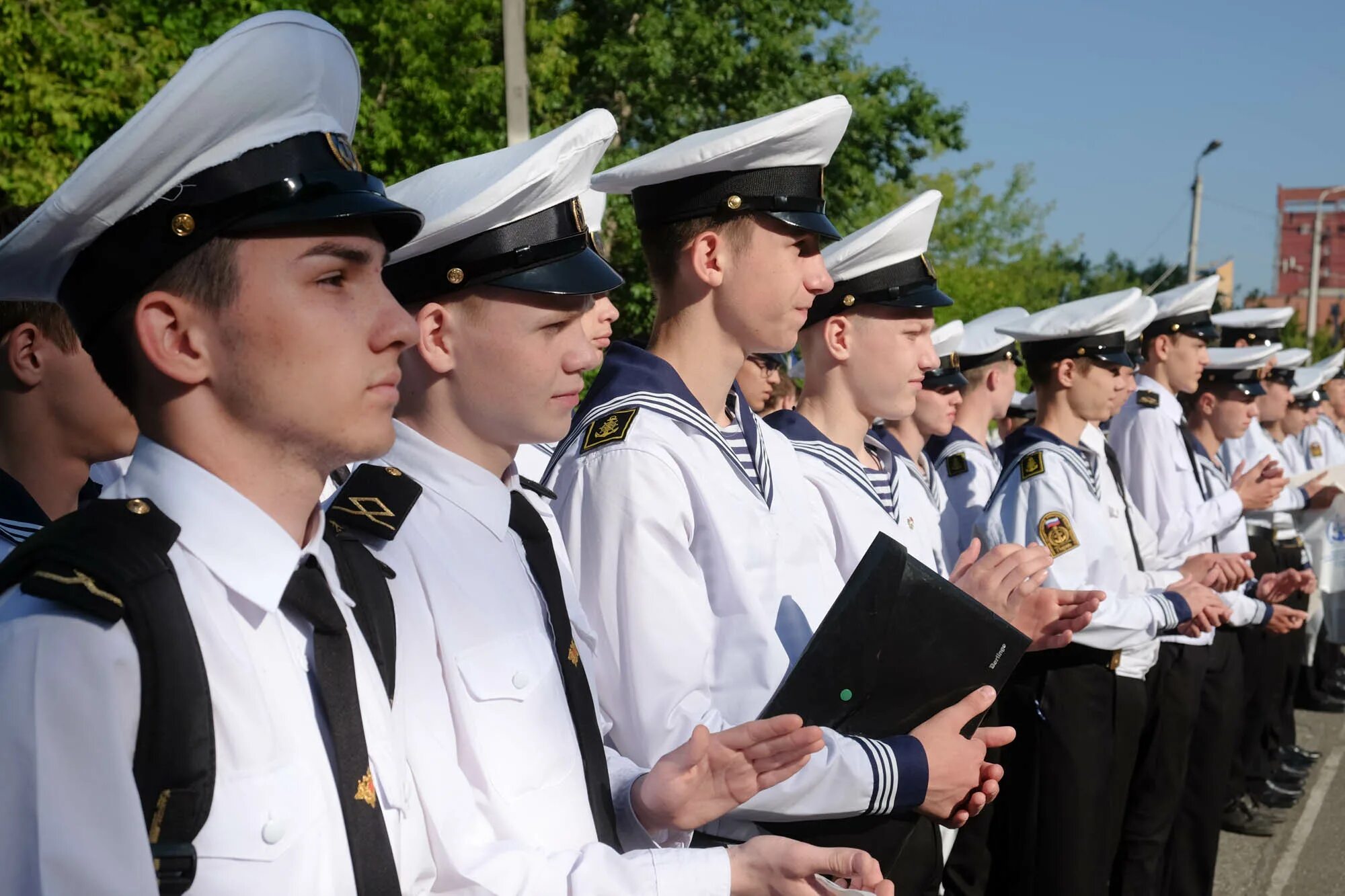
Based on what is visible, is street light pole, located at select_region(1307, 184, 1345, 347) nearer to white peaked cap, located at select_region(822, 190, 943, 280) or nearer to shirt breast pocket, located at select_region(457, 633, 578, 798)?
white peaked cap, located at select_region(822, 190, 943, 280)

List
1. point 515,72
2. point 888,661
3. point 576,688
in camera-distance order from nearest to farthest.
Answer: point 576,688, point 888,661, point 515,72

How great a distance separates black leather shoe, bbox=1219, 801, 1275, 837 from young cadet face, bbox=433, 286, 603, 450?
6273 millimetres

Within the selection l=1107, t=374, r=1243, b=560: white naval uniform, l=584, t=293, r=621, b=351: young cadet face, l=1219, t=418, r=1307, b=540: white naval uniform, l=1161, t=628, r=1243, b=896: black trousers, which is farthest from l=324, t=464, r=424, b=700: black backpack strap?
l=1219, t=418, r=1307, b=540: white naval uniform

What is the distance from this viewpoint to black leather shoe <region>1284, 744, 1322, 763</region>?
8.62 metres

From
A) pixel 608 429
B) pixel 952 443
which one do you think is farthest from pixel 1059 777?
pixel 608 429

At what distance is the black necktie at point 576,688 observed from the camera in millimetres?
2084

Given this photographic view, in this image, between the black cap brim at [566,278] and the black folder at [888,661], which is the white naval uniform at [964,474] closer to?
the black folder at [888,661]

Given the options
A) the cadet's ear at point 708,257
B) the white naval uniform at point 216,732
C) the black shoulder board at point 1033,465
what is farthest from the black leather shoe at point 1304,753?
the white naval uniform at point 216,732

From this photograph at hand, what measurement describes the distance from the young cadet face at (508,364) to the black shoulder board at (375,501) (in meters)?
0.19

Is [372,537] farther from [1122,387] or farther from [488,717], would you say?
[1122,387]

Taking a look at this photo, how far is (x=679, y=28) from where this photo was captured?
18.5 meters

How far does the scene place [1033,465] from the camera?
4.89 meters

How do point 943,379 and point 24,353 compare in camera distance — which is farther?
point 943,379

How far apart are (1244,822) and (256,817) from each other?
7226 mm
